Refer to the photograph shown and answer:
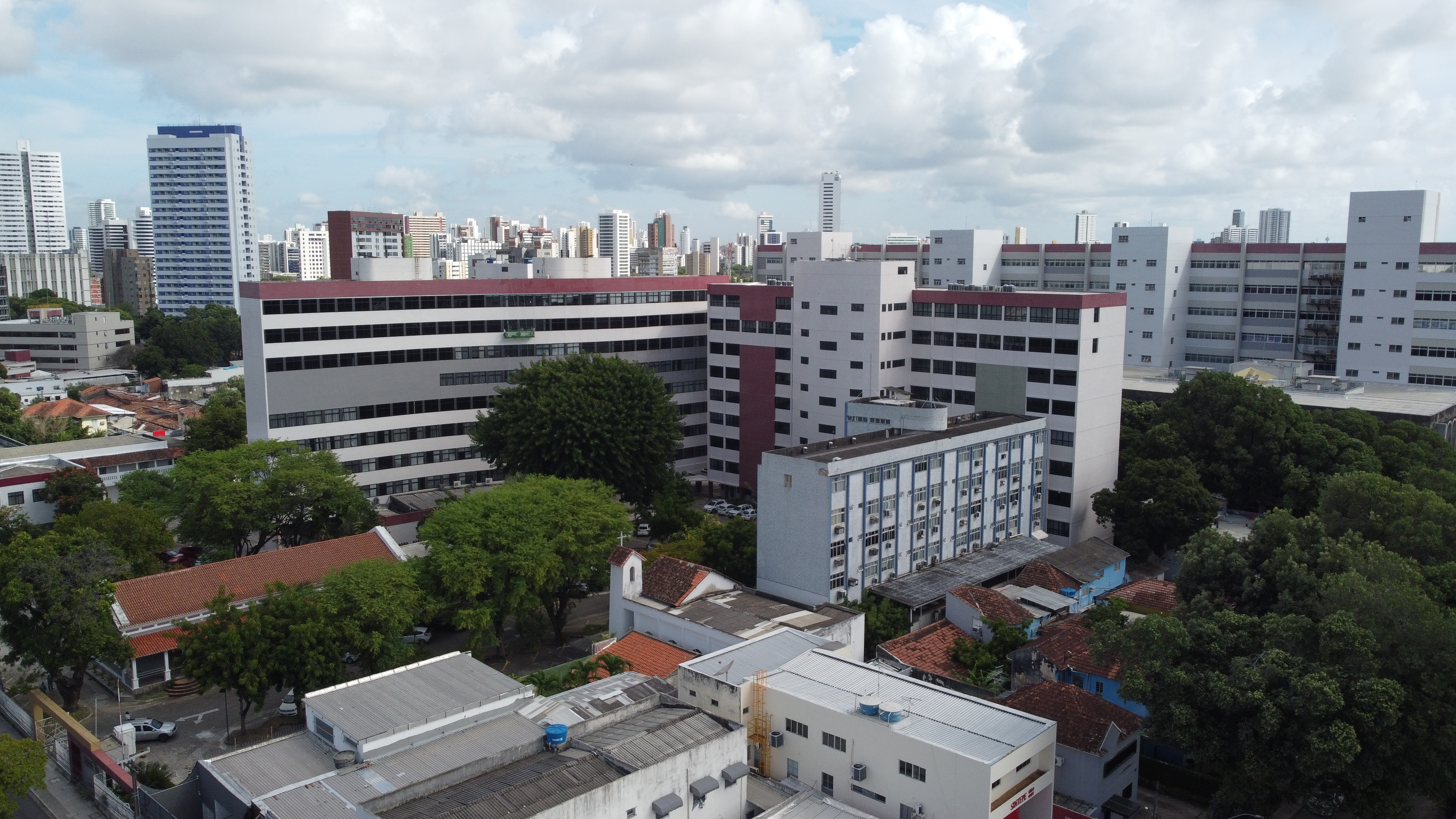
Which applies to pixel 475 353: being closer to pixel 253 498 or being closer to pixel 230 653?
pixel 253 498

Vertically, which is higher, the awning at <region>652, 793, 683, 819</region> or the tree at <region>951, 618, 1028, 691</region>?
the awning at <region>652, 793, 683, 819</region>

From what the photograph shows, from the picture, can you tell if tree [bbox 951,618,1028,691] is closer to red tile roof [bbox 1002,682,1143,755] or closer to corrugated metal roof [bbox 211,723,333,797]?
red tile roof [bbox 1002,682,1143,755]

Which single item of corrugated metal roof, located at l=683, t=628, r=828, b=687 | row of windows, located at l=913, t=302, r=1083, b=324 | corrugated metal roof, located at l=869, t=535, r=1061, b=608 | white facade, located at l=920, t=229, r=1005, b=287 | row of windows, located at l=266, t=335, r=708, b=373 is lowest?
corrugated metal roof, located at l=869, t=535, r=1061, b=608

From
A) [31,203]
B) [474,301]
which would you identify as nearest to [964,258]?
[474,301]

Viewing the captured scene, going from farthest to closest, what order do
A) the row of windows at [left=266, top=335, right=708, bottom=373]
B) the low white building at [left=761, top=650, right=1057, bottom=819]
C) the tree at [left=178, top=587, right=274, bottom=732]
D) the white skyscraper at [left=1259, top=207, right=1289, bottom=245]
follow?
the white skyscraper at [left=1259, top=207, right=1289, bottom=245]
the row of windows at [left=266, top=335, right=708, bottom=373]
the tree at [left=178, top=587, right=274, bottom=732]
the low white building at [left=761, top=650, right=1057, bottom=819]

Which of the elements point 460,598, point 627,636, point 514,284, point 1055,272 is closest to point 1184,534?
point 627,636

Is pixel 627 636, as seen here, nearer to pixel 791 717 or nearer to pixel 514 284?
pixel 791 717

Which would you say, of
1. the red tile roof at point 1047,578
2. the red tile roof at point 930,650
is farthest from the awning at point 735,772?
the red tile roof at point 1047,578

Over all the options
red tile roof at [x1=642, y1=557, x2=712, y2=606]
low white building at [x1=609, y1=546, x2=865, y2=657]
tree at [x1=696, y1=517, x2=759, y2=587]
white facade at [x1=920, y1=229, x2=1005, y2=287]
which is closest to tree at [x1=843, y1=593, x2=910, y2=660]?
low white building at [x1=609, y1=546, x2=865, y2=657]
